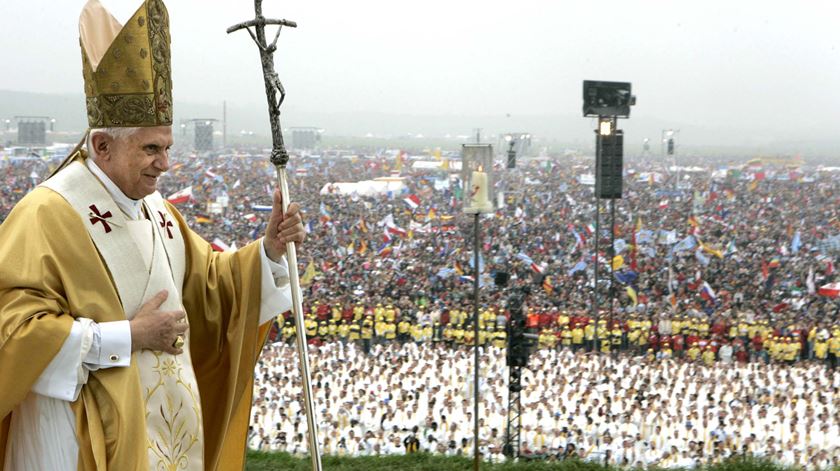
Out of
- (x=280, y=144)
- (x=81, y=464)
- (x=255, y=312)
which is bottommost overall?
(x=81, y=464)

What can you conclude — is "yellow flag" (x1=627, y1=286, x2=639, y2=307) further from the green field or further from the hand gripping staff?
the hand gripping staff

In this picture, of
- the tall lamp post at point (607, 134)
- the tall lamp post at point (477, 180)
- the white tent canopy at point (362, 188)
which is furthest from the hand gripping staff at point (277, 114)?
the white tent canopy at point (362, 188)

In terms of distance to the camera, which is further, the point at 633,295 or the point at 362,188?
the point at 362,188

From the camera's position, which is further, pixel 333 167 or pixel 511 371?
pixel 333 167

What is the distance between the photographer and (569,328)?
15.2m

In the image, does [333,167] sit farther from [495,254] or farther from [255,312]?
[255,312]

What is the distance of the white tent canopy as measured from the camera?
41031mm

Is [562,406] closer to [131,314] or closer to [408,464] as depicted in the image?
[408,464]

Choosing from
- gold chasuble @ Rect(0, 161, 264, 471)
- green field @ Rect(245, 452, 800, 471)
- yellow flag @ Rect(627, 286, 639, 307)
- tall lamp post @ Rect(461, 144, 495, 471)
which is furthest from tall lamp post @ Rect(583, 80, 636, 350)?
→ gold chasuble @ Rect(0, 161, 264, 471)

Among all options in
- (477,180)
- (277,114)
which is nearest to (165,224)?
(277,114)

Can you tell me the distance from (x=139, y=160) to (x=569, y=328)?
13623 mm

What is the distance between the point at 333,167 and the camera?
58938mm

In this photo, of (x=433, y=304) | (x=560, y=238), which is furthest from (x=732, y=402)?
(x=560, y=238)

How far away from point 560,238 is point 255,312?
2680 cm
